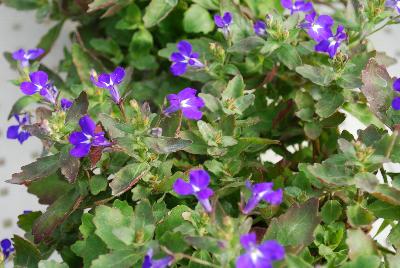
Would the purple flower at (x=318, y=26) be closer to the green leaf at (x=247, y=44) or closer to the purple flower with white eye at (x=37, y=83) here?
the green leaf at (x=247, y=44)

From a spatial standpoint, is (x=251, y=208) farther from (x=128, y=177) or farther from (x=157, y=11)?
(x=157, y=11)

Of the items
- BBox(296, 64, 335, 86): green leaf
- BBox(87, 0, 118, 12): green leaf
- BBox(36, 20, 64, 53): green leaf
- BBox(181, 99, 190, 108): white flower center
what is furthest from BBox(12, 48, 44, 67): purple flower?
BBox(296, 64, 335, 86): green leaf

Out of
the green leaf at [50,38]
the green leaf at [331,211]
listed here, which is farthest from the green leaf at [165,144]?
the green leaf at [50,38]

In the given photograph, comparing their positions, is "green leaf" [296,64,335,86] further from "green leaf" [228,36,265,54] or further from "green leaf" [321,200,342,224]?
"green leaf" [321,200,342,224]

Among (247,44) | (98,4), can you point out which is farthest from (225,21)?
(98,4)

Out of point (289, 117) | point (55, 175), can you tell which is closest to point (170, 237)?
point (55, 175)
